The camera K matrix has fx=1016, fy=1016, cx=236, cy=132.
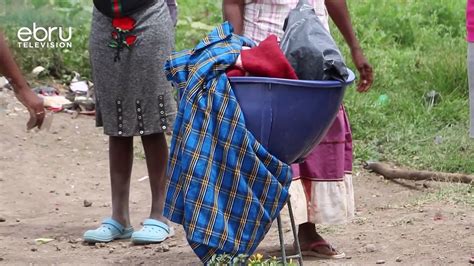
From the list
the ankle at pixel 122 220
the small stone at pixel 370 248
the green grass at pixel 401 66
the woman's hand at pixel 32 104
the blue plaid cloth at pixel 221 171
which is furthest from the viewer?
the green grass at pixel 401 66

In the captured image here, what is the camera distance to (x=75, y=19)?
343 inches

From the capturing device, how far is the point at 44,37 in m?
8.42

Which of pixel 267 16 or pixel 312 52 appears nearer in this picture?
pixel 312 52

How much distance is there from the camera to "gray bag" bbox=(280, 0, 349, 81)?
3.58 m

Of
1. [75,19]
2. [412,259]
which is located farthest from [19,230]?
[75,19]

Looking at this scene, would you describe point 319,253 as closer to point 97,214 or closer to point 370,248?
point 370,248

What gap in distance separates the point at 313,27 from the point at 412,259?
1238 mm

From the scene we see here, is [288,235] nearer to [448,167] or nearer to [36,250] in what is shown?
[36,250]

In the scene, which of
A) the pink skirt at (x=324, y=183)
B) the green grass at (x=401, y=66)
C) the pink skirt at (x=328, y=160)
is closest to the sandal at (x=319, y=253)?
the pink skirt at (x=324, y=183)

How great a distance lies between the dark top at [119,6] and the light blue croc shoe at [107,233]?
1.00 meters

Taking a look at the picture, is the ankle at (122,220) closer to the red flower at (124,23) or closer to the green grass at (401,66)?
the red flower at (124,23)

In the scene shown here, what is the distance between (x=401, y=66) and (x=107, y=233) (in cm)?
432

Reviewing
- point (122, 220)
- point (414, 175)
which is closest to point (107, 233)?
point (122, 220)

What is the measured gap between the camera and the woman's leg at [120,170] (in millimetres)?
4848
